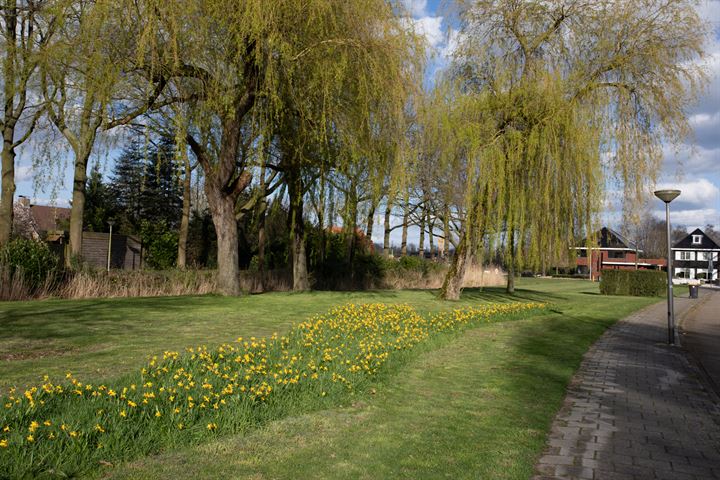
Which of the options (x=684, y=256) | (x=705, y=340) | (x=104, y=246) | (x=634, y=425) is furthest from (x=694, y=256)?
(x=634, y=425)

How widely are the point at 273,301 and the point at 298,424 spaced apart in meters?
10.0

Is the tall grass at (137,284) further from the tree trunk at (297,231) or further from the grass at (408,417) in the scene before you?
the grass at (408,417)

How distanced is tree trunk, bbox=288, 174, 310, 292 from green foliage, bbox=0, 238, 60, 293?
21.6ft

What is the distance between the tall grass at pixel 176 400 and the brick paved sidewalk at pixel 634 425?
7.23ft

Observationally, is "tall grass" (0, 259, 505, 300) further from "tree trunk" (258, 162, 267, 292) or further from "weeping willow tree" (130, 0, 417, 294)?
"weeping willow tree" (130, 0, 417, 294)

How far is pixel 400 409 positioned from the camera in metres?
5.45

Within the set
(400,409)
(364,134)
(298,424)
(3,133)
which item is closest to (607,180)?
(364,134)

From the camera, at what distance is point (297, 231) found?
59.5 ft

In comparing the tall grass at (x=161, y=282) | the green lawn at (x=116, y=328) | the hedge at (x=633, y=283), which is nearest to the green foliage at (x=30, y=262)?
the tall grass at (x=161, y=282)

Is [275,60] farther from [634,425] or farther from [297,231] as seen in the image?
[634,425]

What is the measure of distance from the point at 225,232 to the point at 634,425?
11.9 m

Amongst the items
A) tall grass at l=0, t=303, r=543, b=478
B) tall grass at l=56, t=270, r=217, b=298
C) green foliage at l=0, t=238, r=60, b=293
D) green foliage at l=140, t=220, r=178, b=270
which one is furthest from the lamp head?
green foliage at l=140, t=220, r=178, b=270

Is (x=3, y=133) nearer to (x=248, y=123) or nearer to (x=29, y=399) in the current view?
(x=248, y=123)

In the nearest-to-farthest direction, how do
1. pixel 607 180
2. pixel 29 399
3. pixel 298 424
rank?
pixel 29 399, pixel 298 424, pixel 607 180
